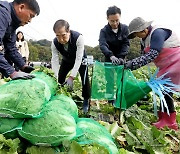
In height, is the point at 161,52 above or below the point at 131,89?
above

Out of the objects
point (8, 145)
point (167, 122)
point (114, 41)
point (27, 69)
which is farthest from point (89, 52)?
point (8, 145)

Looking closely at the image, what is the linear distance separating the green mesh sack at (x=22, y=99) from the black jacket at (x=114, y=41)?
8.91 feet

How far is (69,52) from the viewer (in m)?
4.50

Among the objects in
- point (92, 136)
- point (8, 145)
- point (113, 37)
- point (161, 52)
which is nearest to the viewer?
point (8, 145)

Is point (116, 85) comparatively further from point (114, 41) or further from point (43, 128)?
point (43, 128)

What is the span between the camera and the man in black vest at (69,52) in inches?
153

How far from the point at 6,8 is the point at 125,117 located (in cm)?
217

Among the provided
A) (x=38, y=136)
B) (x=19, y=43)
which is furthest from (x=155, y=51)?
(x=19, y=43)

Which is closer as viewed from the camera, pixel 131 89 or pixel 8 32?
pixel 8 32

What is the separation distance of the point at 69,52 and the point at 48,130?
2408mm

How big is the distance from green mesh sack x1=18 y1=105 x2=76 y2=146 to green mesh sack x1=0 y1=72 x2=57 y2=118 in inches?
2.5

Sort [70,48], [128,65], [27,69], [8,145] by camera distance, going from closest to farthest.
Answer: [8,145] < [27,69] < [128,65] < [70,48]

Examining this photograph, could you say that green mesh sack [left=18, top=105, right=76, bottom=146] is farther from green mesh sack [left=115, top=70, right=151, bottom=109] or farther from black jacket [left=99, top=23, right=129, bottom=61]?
black jacket [left=99, top=23, right=129, bottom=61]

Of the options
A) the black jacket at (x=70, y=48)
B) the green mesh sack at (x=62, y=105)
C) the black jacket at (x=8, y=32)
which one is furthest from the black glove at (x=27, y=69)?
the green mesh sack at (x=62, y=105)
